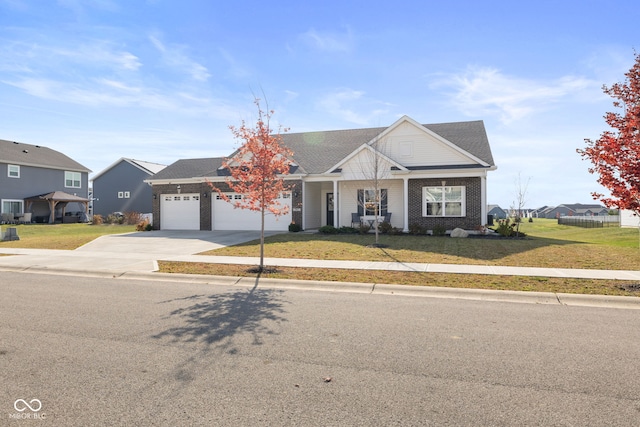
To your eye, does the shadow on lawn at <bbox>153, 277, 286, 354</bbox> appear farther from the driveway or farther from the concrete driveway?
the driveway

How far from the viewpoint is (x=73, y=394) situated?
148 inches

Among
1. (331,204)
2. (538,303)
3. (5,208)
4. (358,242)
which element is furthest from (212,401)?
(5,208)

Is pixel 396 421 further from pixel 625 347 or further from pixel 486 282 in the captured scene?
pixel 486 282

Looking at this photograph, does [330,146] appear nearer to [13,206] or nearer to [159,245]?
[159,245]

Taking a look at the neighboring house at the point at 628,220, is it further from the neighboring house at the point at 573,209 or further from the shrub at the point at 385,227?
the neighboring house at the point at 573,209

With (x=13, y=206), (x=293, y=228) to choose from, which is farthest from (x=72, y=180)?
(x=293, y=228)

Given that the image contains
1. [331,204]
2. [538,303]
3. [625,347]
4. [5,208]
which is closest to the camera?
[625,347]

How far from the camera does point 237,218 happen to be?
25.7 metres

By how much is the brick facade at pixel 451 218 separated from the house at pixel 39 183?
113 ft

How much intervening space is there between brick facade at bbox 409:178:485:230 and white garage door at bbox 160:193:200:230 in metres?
13.5

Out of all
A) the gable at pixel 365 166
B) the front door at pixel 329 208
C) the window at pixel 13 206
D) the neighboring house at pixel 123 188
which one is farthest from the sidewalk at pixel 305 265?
the neighboring house at pixel 123 188

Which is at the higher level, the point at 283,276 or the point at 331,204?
the point at 331,204

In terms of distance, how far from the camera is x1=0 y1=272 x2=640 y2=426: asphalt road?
3.43m

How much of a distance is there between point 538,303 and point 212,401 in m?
6.32
